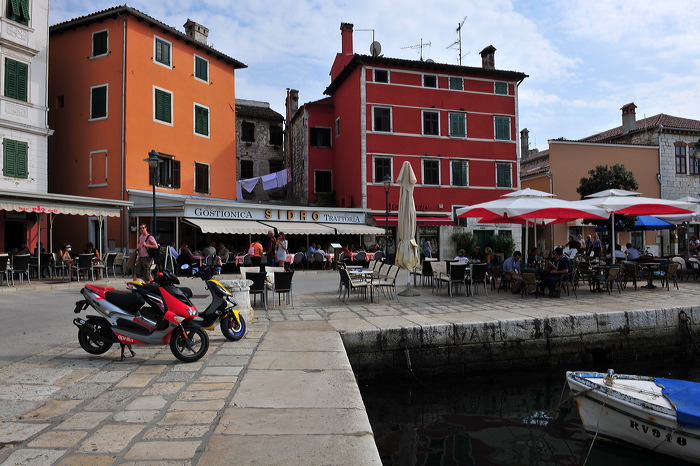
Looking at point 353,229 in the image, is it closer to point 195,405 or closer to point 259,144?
point 259,144

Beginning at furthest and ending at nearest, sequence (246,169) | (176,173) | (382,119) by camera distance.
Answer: (246,169)
(382,119)
(176,173)

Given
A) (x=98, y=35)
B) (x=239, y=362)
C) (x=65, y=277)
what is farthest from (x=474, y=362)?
(x=98, y=35)

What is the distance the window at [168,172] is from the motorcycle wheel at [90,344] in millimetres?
15736

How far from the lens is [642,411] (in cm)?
451

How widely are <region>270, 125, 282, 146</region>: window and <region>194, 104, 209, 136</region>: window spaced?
9.90 m

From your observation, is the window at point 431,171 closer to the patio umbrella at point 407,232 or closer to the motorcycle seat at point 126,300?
the patio umbrella at point 407,232

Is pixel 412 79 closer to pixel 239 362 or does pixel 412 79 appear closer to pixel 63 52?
pixel 63 52

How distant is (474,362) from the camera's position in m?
7.22

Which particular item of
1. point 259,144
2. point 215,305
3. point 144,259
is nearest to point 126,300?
point 215,305

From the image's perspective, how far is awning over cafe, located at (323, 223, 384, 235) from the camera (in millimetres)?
22109

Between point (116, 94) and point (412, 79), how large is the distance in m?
14.8

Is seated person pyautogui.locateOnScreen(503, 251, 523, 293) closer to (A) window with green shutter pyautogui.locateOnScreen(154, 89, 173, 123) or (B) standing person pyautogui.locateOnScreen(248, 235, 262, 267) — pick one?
(B) standing person pyautogui.locateOnScreen(248, 235, 262, 267)

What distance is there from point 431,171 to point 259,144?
12633 mm

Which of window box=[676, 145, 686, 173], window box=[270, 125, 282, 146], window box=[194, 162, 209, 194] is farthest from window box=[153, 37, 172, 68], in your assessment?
window box=[676, 145, 686, 173]
